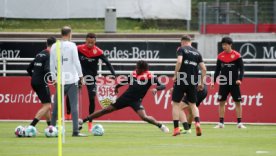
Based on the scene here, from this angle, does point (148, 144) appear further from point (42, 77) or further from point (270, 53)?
point (270, 53)

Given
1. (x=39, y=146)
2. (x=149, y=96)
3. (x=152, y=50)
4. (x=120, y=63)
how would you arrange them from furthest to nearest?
(x=152, y=50)
(x=120, y=63)
(x=149, y=96)
(x=39, y=146)

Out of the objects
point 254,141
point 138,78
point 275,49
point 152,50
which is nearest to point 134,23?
point 152,50

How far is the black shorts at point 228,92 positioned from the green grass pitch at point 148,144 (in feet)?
4.33

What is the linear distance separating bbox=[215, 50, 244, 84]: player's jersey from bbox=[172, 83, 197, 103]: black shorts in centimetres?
311

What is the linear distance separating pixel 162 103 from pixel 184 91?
5.71 meters

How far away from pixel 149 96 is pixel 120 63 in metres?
3.13

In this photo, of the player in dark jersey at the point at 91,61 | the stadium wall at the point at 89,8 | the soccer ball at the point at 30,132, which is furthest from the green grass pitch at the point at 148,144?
the stadium wall at the point at 89,8

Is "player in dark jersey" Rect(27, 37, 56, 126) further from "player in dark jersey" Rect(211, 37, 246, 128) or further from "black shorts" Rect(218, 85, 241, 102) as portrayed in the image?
"black shorts" Rect(218, 85, 241, 102)

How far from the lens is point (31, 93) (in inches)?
1044

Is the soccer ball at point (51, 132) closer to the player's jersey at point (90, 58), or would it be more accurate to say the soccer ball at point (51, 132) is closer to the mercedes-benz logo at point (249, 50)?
the player's jersey at point (90, 58)

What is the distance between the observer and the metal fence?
35281 mm

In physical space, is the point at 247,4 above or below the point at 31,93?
above

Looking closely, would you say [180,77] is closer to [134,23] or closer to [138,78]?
[138,78]

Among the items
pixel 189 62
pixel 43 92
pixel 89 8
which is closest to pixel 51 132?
pixel 43 92
